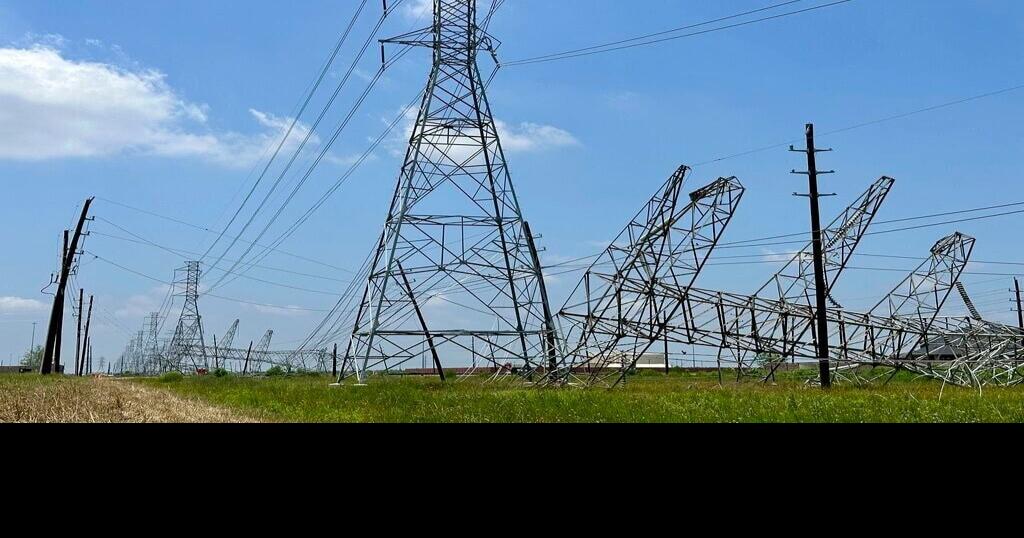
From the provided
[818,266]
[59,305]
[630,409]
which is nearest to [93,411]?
[630,409]

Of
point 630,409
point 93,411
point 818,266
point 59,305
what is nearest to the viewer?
point 93,411

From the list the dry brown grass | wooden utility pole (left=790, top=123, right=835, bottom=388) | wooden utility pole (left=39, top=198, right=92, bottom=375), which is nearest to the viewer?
the dry brown grass

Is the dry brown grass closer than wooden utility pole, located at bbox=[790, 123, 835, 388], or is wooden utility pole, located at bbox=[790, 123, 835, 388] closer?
the dry brown grass

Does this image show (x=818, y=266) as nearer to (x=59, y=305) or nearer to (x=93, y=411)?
(x=93, y=411)

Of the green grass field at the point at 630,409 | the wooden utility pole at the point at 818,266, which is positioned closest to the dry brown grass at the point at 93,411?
the green grass field at the point at 630,409

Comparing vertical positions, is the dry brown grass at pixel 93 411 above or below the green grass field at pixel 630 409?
above

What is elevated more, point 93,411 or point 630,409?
point 93,411

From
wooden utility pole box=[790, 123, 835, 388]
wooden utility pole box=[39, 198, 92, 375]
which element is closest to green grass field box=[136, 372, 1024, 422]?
wooden utility pole box=[790, 123, 835, 388]

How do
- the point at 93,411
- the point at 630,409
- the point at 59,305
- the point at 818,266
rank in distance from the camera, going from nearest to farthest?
the point at 93,411
the point at 630,409
the point at 818,266
the point at 59,305

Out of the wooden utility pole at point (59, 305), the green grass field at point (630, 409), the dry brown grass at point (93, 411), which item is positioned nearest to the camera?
the dry brown grass at point (93, 411)

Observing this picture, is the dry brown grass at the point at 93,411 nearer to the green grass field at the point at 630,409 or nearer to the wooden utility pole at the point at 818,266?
the green grass field at the point at 630,409

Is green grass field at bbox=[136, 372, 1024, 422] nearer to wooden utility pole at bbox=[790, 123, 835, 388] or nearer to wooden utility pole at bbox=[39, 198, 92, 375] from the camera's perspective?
wooden utility pole at bbox=[790, 123, 835, 388]
